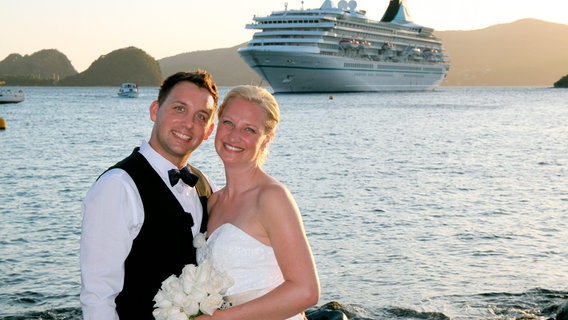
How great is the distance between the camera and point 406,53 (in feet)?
321

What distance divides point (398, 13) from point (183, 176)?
112474 mm

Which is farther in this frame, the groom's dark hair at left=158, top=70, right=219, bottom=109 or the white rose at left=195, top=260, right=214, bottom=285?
the groom's dark hair at left=158, top=70, right=219, bottom=109

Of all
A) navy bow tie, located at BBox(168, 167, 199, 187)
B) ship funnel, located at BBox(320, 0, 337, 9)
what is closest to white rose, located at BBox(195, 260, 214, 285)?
navy bow tie, located at BBox(168, 167, 199, 187)

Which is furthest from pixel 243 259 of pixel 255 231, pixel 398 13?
pixel 398 13

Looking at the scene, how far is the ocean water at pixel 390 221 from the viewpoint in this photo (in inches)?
340

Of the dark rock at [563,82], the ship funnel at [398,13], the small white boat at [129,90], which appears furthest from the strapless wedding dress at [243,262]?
the dark rock at [563,82]

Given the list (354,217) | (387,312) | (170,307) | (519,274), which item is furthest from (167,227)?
(354,217)

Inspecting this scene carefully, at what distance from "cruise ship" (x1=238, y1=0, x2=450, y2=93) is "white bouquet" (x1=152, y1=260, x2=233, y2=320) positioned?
245 feet

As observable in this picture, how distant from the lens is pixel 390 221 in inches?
528

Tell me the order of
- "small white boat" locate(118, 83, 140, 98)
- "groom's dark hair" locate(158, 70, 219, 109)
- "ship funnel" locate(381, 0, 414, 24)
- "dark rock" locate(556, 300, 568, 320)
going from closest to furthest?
"groom's dark hair" locate(158, 70, 219, 109) < "dark rock" locate(556, 300, 568, 320) < "small white boat" locate(118, 83, 140, 98) < "ship funnel" locate(381, 0, 414, 24)

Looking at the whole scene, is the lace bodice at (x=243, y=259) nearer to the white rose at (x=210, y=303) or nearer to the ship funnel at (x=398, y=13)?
the white rose at (x=210, y=303)

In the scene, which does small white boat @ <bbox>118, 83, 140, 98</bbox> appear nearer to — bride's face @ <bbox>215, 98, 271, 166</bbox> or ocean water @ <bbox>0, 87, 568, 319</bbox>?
ocean water @ <bbox>0, 87, 568, 319</bbox>

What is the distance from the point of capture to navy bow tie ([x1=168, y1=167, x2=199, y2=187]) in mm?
3199

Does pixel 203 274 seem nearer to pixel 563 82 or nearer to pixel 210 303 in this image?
pixel 210 303
